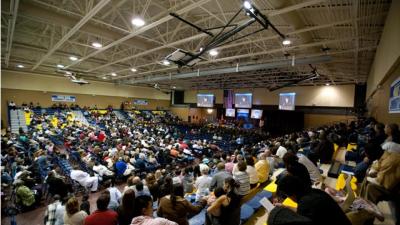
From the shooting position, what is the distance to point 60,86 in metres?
20.0

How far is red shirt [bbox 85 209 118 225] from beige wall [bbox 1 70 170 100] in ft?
66.2

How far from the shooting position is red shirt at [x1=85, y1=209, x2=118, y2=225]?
9.80 ft

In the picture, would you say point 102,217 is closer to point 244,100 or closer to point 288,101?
point 288,101

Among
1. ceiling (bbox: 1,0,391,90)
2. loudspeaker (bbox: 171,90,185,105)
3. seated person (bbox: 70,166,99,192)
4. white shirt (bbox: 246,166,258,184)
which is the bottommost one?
seated person (bbox: 70,166,99,192)

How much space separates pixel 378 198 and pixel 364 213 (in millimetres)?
857

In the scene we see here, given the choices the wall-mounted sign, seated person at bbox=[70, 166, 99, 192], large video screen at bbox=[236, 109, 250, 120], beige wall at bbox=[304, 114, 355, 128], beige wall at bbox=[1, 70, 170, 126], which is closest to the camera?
seated person at bbox=[70, 166, 99, 192]

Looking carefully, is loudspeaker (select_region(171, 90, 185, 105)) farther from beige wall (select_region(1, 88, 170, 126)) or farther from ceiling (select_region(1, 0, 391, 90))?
ceiling (select_region(1, 0, 391, 90))

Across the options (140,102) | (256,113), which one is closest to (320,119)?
(256,113)

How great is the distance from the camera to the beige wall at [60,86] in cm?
1744

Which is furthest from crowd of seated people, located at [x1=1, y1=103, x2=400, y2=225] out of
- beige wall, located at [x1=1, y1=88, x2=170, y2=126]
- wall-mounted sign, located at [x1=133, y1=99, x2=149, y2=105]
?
wall-mounted sign, located at [x1=133, y1=99, x2=149, y2=105]

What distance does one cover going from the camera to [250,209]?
12.8ft

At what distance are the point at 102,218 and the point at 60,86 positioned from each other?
21110 millimetres

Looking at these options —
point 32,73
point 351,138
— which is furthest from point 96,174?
point 32,73

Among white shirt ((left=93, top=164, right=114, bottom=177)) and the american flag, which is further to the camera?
the american flag
